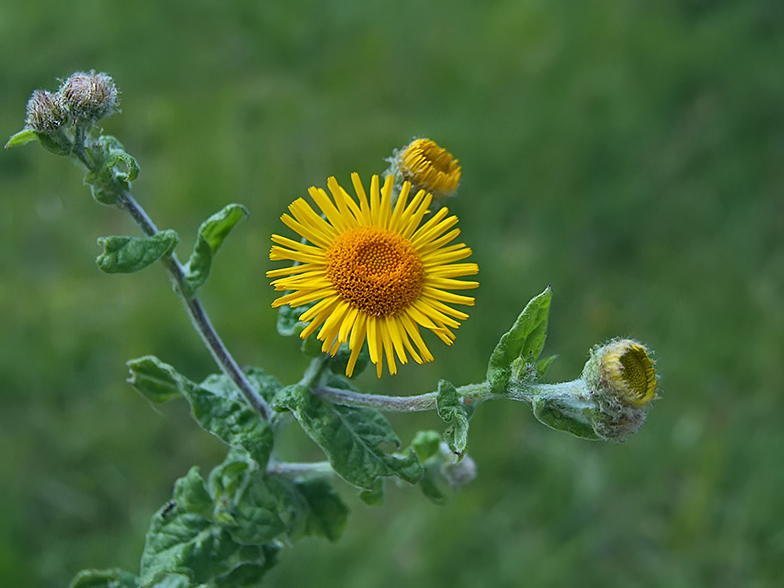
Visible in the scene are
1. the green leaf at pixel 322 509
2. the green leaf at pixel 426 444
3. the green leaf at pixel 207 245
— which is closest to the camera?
the green leaf at pixel 207 245

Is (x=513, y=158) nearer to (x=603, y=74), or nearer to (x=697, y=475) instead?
(x=603, y=74)

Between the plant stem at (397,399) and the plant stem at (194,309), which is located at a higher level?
the plant stem at (194,309)

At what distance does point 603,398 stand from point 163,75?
5437 mm

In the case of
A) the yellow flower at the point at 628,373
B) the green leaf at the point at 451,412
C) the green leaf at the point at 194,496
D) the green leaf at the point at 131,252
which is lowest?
the yellow flower at the point at 628,373

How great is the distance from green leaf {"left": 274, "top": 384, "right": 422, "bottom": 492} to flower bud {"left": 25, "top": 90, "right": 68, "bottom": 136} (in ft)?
3.11

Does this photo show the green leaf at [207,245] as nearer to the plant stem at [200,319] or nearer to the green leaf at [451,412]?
the plant stem at [200,319]

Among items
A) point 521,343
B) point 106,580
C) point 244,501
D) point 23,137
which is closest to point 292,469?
point 244,501

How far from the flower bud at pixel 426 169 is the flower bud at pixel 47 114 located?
0.96 m

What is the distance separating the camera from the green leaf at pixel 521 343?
1967 millimetres

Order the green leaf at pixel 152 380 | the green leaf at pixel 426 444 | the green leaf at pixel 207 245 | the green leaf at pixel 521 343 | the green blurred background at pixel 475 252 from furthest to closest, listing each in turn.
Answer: the green blurred background at pixel 475 252 → the green leaf at pixel 426 444 → the green leaf at pixel 152 380 → the green leaf at pixel 207 245 → the green leaf at pixel 521 343

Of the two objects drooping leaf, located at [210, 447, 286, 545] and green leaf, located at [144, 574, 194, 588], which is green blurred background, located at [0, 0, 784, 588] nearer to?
green leaf, located at [144, 574, 194, 588]

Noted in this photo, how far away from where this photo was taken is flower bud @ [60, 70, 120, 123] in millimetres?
1869

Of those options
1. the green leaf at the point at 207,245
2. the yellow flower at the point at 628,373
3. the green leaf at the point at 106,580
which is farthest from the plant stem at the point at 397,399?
the green leaf at the point at 106,580

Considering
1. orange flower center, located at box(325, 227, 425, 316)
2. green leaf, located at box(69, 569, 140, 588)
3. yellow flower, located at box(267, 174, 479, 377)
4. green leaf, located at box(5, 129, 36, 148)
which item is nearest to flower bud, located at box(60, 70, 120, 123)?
green leaf, located at box(5, 129, 36, 148)
